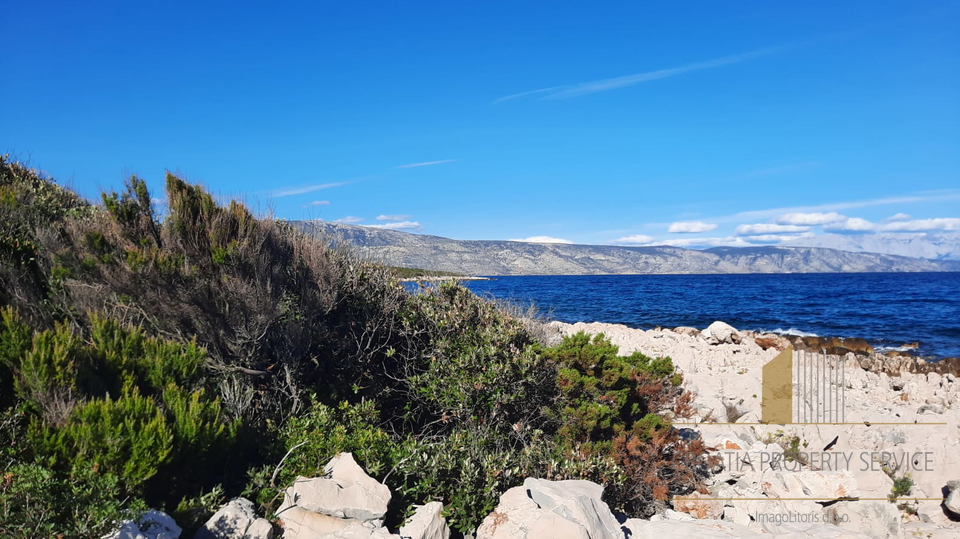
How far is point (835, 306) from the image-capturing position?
4144cm

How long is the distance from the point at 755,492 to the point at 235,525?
5.80 meters

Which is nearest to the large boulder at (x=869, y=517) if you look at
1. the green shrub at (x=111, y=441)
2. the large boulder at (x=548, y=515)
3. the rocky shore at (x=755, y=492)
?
the rocky shore at (x=755, y=492)

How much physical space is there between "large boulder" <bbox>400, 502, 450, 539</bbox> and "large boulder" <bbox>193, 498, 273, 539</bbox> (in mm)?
1047

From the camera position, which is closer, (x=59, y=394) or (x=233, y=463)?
(x=59, y=394)

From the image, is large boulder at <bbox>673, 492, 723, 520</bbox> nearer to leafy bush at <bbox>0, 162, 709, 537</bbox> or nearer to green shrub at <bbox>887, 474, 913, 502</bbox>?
leafy bush at <bbox>0, 162, 709, 537</bbox>

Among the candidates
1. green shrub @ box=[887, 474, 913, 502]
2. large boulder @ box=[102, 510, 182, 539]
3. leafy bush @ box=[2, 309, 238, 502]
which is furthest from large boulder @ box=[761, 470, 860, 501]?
large boulder @ box=[102, 510, 182, 539]

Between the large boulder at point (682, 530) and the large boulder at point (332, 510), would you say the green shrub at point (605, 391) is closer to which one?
the large boulder at point (682, 530)

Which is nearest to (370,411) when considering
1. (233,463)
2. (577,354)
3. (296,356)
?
(296,356)

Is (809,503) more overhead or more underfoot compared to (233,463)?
more underfoot

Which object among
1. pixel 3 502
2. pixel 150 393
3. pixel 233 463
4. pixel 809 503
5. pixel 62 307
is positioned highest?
pixel 62 307

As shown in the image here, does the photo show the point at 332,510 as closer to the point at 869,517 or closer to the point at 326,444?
the point at 326,444

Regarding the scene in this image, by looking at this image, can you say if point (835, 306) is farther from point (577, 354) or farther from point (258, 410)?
point (258, 410)

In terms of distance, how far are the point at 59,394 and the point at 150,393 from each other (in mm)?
712

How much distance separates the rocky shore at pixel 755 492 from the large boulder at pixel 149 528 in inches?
0.4
